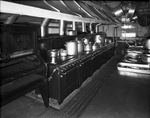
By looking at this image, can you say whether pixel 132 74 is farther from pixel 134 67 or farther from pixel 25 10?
pixel 25 10

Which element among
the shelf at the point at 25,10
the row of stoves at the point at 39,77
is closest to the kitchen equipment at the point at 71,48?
the row of stoves at the point at 39,77

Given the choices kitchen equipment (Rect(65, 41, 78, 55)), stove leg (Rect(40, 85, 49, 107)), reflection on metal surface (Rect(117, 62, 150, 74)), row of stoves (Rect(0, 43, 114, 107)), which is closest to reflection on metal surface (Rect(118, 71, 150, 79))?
reflection on metal surface (Rect(117, 62, 150, 74))

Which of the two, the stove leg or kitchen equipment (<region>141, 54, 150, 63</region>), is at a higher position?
kitchen equipment (<region>141, 54, 150, 63</region>)

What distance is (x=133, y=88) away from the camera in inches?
87.5

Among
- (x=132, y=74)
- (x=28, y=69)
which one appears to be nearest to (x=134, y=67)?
(x=132, y=74)

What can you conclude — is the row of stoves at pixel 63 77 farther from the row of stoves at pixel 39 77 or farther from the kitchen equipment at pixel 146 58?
the kitchen equipment at pixel 146 58

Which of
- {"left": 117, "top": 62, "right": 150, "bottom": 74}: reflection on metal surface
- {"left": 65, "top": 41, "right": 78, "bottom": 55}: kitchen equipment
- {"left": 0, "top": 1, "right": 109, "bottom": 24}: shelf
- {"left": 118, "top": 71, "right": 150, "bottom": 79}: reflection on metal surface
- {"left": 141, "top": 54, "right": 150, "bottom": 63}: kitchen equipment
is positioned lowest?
{"left": 118, "top": 71, "right": 150, "bottom": 79}: reflection on metal surface

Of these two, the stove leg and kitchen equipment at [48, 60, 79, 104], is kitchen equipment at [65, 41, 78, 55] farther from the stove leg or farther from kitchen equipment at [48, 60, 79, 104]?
the stove leg

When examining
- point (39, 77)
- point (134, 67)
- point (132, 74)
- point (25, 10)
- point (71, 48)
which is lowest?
point (132, 74)

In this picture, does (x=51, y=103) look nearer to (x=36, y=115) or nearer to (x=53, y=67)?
(x=36, y=115)

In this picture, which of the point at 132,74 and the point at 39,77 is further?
the point at 132,74

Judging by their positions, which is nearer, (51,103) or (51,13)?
(51,13)

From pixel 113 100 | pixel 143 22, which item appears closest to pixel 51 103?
pixel 113 100

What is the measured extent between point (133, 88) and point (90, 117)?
108 cm
